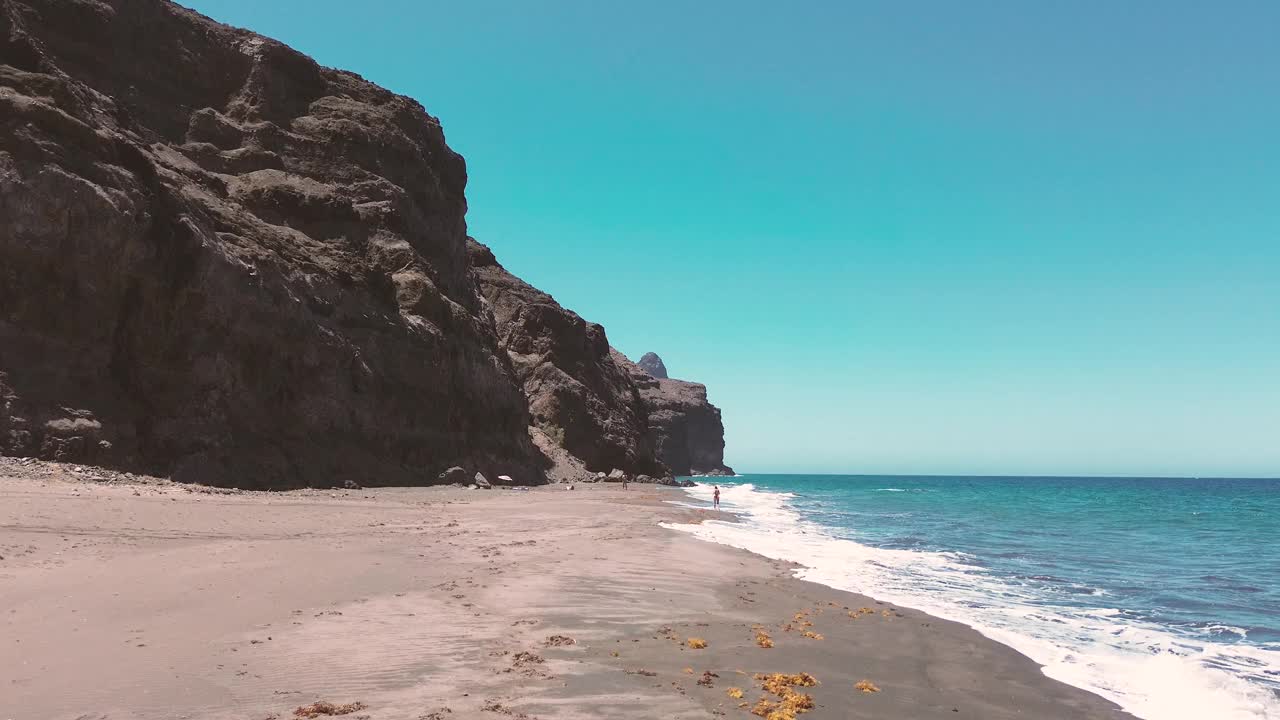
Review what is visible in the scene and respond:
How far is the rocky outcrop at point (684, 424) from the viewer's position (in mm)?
170250

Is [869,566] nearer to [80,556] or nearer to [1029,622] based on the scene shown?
[1029,622]

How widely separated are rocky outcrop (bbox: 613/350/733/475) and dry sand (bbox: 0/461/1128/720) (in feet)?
480

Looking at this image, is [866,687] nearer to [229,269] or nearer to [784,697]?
[784,697]

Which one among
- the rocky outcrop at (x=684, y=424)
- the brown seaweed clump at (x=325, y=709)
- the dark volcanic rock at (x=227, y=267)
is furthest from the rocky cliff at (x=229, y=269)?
the rocky outcrop at (x=684, y=424)

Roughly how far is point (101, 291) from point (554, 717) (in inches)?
1132

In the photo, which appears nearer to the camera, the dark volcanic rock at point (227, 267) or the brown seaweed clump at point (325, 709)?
the brown seaweed clump at point (325, 709)

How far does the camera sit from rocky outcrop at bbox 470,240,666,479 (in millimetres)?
75625

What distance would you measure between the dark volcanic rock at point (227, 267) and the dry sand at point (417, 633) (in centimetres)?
1072

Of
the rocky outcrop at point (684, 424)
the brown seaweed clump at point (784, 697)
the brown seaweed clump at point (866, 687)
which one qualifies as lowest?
the brown seaweed clump at point (866, 687)

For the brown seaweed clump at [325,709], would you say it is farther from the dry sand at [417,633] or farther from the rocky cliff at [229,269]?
the rocky cliff at [229,269]

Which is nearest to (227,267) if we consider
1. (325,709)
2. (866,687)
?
(325,709)

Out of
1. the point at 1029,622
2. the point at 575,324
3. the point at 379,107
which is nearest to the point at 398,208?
the point at 379,107

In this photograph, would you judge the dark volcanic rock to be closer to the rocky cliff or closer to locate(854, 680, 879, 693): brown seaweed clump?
the rocky cliff

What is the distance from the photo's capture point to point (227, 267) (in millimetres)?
31203
